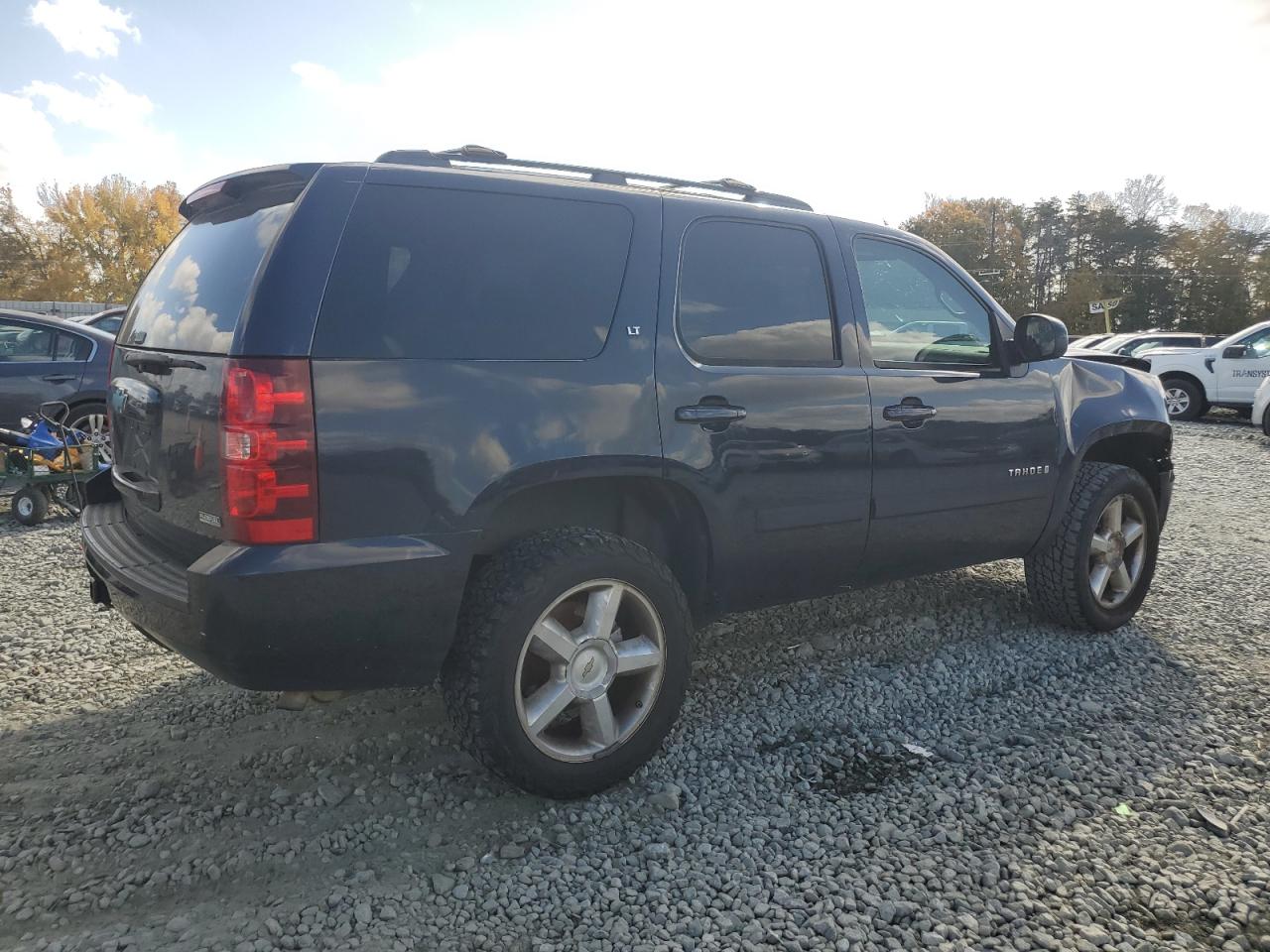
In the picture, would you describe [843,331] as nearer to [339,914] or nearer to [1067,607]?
[1067,607]

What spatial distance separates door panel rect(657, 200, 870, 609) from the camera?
3.09 m

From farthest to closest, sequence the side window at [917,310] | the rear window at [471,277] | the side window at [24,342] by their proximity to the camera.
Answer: the side window at [24,342] < the side window at [917,310] < the rear window at [471,277]

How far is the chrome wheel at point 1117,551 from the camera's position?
4527 millimetres

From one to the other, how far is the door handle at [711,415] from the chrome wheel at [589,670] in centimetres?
60

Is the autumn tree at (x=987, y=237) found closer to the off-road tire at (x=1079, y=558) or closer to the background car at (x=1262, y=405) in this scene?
the background car at (x=1262, y=405)

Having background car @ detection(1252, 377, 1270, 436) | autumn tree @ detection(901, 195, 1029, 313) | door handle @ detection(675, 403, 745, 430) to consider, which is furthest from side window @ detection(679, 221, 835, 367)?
autumn tree @ detection(901, 195, 1029, 313)

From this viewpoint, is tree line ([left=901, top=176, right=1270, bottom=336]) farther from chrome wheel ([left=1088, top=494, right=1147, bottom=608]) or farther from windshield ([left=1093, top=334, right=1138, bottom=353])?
chrome wheel ([left=1088, top=494, right=1147, bottom=608])

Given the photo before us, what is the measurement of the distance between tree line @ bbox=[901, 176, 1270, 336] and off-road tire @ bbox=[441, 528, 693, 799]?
56.1 meters

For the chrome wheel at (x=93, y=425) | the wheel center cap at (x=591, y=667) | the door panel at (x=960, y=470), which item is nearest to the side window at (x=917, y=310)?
the door panel at (x=960, y=470)

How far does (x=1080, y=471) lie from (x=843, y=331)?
1731 millimetres

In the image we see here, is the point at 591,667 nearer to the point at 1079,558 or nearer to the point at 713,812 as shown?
the point at 713,812

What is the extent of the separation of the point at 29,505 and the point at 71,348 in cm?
210

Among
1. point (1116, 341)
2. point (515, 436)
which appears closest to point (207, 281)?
point (515, 436)

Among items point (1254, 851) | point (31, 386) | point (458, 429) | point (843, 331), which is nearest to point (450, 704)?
point (458, 429)
